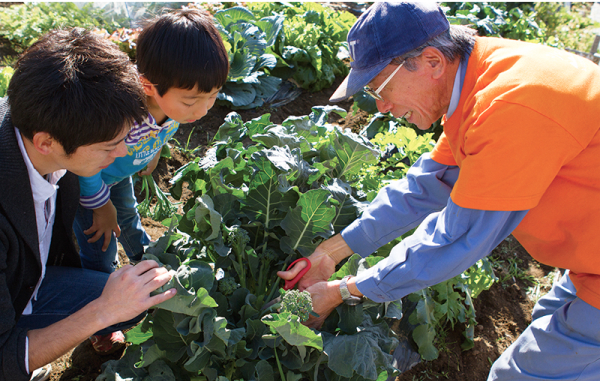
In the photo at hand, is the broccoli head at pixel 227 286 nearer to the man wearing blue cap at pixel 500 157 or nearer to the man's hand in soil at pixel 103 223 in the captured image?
the man wearing blue cap at pixel 500 157

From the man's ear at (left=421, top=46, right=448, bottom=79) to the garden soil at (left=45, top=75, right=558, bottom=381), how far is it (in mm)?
1799

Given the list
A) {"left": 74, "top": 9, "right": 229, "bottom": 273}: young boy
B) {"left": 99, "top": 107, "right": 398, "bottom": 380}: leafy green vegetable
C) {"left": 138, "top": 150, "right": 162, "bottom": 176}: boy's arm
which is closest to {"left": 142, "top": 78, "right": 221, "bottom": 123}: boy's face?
{"left": 74, "top": 9, "right": 229, "bottom": 273}: young boy

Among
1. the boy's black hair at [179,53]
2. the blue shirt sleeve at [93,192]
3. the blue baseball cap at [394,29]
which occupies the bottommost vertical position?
the blue shirt sleeve at [93,192]

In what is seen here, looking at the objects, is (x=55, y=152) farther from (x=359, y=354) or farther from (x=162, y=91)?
(x=359, y=354)

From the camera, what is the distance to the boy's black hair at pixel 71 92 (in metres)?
1.31

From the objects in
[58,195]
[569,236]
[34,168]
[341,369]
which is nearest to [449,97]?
[569,236]

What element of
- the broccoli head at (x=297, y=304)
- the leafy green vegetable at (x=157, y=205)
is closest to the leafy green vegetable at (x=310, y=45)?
the leafy green vegetable at (x=157, y=205)

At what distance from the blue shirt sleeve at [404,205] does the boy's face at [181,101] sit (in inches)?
36.3

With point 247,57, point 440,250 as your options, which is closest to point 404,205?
point 440,250

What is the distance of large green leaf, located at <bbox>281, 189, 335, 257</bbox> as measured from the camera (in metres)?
1.93

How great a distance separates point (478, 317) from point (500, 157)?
6.88 feet

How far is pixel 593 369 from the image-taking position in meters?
1.56

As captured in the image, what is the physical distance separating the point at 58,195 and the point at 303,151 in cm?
122

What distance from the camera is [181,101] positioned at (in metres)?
1.89
